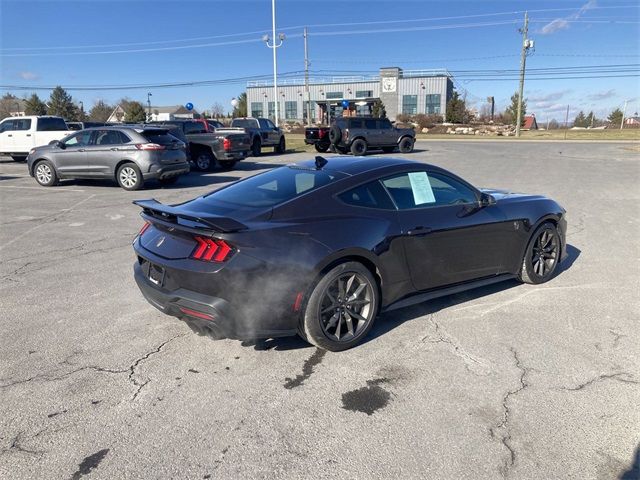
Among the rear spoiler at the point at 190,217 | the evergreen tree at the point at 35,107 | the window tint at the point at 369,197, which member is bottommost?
the rear spoiler at the point at 190,217

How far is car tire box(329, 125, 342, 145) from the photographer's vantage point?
75.5ft

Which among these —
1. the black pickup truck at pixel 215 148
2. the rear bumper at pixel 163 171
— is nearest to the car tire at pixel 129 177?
the rear bumper at pixel 163 171

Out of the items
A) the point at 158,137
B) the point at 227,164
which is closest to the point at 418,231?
the point at 158,137

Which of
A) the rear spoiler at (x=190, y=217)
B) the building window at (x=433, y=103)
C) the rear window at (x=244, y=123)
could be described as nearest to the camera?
the rear spoiler at (x=190, y=217)

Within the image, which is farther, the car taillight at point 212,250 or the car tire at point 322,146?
the car tire at point 322,146

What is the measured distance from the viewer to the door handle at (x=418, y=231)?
400cm

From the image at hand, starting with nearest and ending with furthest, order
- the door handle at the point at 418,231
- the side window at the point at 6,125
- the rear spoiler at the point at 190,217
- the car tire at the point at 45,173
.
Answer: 1. the rear spoiler at the point at 190,217
2. the door handle at the point at 418,231
3. the car tire at the point at 45,173
4. the side window at the point at 6,125

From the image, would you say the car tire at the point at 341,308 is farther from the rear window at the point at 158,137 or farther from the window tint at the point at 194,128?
the window tint at the point at 194,128

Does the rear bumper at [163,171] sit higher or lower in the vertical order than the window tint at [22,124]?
lower

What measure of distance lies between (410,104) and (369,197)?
8308 centimetres

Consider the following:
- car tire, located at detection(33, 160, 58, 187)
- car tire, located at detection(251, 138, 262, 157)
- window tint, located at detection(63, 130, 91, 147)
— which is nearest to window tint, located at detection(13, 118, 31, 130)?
car tire, located at detection(33, 160, 58, 187)

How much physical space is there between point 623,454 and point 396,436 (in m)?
1.21

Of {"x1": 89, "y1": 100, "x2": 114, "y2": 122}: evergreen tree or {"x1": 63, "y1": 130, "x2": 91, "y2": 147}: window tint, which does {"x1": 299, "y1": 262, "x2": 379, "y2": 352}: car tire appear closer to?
{"x1": 63, "y1": 130, "x2": 91, "y2": 147}: window tint

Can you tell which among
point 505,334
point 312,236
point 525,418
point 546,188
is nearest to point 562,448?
point 525,418
